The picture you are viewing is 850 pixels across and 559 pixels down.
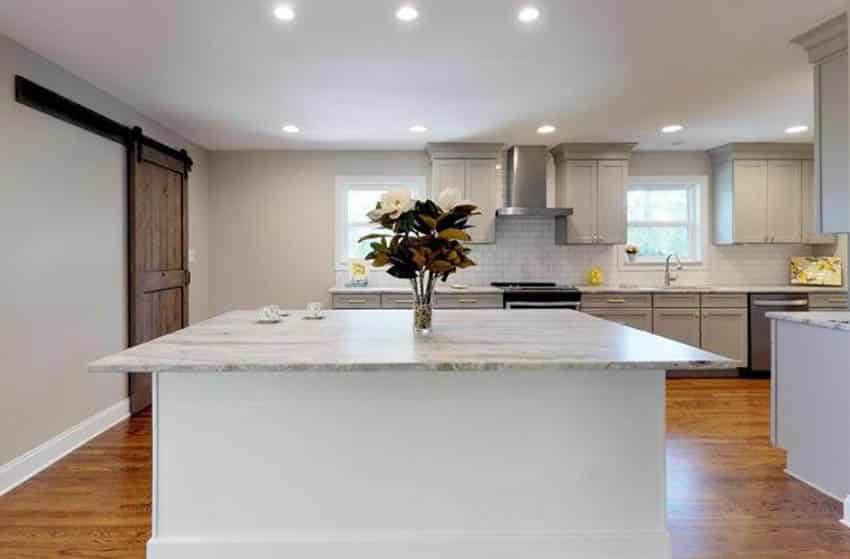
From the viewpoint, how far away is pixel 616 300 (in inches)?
205

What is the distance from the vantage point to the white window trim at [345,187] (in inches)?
224

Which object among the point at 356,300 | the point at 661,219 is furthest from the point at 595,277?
the point at 356,300

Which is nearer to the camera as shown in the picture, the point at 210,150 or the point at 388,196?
the point at 388,196

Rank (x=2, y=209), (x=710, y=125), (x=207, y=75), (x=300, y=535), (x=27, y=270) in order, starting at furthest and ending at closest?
(x=710, y=125)
(x=207, y=75)
(x=27, y=270)
(x=2, y=209)
(x=300, y=535)

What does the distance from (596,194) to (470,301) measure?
176 centimetres

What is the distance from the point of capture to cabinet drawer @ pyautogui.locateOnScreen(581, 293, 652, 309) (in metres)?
5.19

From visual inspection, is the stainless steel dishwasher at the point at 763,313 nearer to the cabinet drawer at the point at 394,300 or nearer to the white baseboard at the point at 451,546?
the cabinet drawer at the point at 394,300

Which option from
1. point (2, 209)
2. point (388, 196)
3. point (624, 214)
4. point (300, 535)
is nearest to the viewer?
point (300, 535)

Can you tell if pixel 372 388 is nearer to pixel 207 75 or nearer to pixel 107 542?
pixel 107 542

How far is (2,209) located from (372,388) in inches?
89.9

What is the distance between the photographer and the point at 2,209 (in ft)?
9.04

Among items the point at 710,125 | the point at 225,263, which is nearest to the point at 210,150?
the point at 225,263

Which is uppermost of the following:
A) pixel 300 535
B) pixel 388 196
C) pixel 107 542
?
pixel 388 196

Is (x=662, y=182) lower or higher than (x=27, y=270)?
higher
